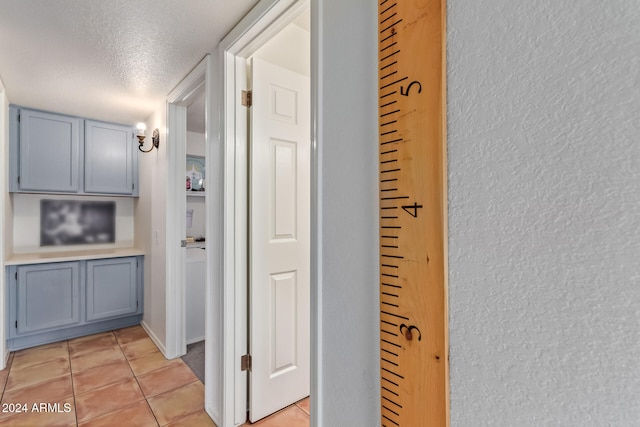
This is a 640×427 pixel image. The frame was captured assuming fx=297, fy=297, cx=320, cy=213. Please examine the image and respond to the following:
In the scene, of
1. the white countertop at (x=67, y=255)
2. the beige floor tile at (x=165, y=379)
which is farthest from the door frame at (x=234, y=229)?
the white countertop at (x=67, y=255)

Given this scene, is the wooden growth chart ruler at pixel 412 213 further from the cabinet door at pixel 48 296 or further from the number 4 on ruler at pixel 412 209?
the cabinet door at pixel 48 296

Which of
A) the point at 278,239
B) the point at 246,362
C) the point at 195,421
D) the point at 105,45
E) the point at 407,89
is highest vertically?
the point at 105,45

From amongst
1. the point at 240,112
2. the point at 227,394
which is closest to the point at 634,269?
the point at 240,112

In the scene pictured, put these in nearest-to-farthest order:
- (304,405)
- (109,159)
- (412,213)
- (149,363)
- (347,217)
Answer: (412,213) → (347,217) → (304,405) → (149,363) → (109,159)

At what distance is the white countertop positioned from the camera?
2.60m

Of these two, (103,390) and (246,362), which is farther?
(103,390)

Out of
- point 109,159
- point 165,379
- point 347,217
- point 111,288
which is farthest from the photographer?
point 109,159

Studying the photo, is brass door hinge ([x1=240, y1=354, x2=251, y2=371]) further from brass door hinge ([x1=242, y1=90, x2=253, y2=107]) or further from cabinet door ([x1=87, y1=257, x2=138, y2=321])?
cabinet door ([x1=87, y1=257, x2=138, y2=321])

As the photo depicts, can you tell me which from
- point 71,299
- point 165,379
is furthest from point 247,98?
point 71,299

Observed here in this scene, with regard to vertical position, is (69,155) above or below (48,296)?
above

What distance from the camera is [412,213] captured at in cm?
67

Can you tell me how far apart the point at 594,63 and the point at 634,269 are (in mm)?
309

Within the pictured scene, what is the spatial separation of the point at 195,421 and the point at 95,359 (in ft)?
4.38

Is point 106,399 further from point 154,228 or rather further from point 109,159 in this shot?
point 109,159
